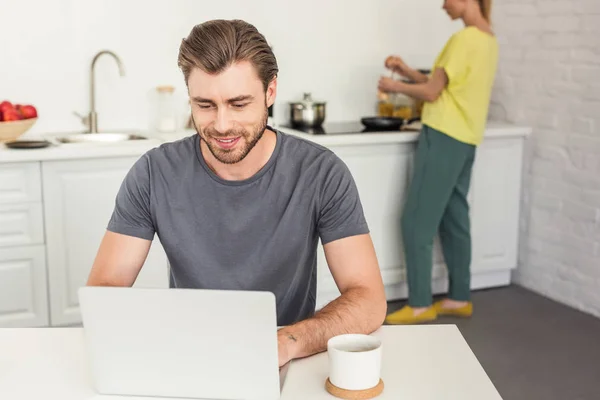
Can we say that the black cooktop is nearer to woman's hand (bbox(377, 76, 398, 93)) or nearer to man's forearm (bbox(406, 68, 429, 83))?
woman's hand (bbox(377, 76, 398, 93))

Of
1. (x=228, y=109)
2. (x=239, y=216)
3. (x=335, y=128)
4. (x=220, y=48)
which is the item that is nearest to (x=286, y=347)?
(x=239, y=216)

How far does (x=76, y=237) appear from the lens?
3396mm

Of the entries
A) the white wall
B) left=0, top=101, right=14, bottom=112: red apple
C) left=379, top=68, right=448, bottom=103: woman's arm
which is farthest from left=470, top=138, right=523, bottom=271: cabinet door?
left=0, top=101, right=14, bottom=112: red apple

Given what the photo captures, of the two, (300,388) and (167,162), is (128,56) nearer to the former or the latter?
(167,162)

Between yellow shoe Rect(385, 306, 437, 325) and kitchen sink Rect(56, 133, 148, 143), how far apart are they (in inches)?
52.5

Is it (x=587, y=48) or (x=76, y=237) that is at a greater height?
(x=587, y=48)

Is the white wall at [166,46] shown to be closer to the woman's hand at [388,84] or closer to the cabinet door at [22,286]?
the woman's hand at [388,84]

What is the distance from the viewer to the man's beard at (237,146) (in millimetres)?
1775

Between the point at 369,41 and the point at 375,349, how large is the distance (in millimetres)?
3119

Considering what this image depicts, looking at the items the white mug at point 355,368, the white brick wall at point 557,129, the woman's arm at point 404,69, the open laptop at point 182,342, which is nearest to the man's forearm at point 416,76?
the woman's arm at point 404,69

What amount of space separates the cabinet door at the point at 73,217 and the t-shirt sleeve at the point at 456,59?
1.35 metres

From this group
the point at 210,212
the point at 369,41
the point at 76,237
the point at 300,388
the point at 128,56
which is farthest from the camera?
the point at 369,41

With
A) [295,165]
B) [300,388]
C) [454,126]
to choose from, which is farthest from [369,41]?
[300,388]

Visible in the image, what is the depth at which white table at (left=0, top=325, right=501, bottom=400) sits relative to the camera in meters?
1.40
